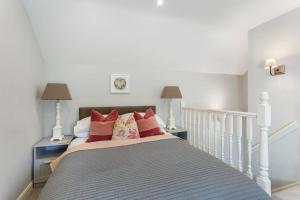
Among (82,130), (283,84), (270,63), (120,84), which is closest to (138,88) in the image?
(120,84)

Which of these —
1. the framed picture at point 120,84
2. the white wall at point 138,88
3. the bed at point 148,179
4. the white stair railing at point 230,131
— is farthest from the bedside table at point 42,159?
the white stair railing at point 230,131

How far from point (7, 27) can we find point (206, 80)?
3.31 metres

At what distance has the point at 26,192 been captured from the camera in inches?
84.5

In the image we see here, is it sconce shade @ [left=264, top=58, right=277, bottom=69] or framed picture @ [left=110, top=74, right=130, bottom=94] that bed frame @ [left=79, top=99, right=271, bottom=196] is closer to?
framed picture @ [left=110, top=74, right=130, bottom=94]

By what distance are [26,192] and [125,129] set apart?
4.62 ft

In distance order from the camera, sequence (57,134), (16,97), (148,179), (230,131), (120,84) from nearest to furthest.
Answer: (148,179) → (16,97) → (230,131) → (57,134) → (120,84)

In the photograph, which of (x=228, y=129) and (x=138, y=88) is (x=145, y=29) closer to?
(x=138, y=88)

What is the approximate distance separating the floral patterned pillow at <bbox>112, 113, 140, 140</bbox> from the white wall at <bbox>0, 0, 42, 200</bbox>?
1071mm

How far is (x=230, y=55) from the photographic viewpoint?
357 cm

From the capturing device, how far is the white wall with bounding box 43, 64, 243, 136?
2.85m

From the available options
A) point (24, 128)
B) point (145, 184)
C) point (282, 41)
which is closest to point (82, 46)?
point (24, 128)

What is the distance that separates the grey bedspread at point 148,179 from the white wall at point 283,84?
211 centimetres

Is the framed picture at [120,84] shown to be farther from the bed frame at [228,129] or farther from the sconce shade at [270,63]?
the sconce shade at [270,63]

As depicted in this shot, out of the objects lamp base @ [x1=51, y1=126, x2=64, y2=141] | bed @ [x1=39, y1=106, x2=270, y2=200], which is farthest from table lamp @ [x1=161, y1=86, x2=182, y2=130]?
lamp base @ [x1=51, y1=126, x2=64, y2=141]
